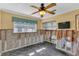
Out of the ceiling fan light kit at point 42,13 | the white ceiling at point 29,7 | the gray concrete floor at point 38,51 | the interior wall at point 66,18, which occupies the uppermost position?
the white ceiling at point 29,7

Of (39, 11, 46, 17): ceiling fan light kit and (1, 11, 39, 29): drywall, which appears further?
(39, 11, 46, 17): ceiling fan light kit

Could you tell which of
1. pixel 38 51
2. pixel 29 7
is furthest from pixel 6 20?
pixel 38 51

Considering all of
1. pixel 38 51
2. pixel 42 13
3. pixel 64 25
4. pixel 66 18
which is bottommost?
pixel 38 51

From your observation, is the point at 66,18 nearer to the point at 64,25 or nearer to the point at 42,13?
the point at 64,25

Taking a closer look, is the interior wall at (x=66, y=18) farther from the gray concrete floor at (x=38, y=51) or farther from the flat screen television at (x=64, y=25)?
the gray concrete floor at (x=38, y=51)

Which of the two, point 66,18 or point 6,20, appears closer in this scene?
point 6,20

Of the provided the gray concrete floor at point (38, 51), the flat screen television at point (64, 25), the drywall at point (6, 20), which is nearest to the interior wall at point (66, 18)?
the flat screen television at point (64, 25)

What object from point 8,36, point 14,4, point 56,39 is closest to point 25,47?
point 8,36

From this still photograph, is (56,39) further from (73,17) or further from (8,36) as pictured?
(8,36)

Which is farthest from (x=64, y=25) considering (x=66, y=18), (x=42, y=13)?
(x=42, y=13)

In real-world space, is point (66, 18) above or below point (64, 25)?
above

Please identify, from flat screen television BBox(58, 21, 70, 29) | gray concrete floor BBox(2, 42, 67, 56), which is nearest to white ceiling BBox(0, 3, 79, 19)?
flat screen television BBox(58, 21, 70, 29)

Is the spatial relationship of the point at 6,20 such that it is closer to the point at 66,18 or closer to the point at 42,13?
the point at 42,13

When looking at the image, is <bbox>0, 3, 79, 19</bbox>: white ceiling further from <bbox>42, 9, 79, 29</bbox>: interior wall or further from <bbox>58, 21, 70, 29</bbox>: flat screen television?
<bbox>58, 21, 70, 29</bbox>: flat screen television
